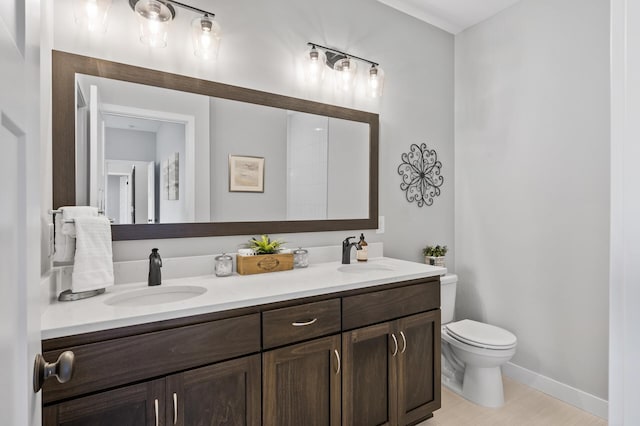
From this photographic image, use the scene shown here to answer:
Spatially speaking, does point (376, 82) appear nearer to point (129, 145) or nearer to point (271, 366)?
point (129, 145)

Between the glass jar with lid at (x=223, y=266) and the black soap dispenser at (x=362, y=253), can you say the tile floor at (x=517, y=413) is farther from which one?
the glass jar with lid at (x=223, y=266)

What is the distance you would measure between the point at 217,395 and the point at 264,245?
0.80m

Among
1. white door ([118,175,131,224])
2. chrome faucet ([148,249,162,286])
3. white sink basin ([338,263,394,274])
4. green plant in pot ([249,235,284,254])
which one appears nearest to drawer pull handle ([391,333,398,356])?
white sink basin ([338,263,394,274])

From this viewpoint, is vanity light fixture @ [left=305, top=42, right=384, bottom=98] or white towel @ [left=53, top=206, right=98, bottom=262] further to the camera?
vanity light fixture @ [left=305, top=42, right=384, bottom=98]

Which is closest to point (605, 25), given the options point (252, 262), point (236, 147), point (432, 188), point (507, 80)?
point (507, 80)

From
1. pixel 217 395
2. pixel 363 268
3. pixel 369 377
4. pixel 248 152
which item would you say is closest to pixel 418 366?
pixel 369 377

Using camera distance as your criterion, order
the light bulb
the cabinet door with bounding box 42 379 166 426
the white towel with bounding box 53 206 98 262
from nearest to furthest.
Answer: the cabinet door with bounding box 42 379 166 426
the white towel with bounding box 53 206 98 262
the light bulb

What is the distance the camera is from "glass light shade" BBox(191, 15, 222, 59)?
1.75m

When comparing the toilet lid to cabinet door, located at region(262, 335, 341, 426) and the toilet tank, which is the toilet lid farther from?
cabinet door, located at region(262, 335, 341, 426)

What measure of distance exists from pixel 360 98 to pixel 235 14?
3.16 feet

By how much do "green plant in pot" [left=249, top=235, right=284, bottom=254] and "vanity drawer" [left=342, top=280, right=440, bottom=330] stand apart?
526 mm

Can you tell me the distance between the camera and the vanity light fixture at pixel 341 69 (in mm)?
2172

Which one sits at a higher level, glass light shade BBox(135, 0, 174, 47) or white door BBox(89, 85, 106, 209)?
glass light shade BBox(135, 0, 174, 47)

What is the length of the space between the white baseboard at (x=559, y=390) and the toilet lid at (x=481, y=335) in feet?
1.55
